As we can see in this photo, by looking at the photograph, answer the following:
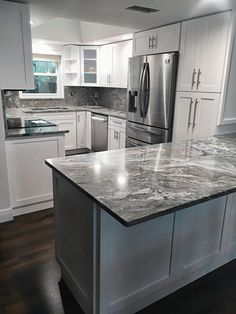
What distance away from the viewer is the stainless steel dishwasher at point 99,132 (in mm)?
4883

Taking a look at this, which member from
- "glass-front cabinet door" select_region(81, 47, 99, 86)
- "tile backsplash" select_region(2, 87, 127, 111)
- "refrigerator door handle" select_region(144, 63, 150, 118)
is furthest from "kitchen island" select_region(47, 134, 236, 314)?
"glass-front cabinet door" select_region(81, 47, 99, 86)

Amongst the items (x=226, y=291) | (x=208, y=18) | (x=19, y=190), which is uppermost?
(x=208, y=18)

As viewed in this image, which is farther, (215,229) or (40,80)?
(40,80)

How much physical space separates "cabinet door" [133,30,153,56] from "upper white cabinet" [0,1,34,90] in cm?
161

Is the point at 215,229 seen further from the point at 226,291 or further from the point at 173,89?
the point at 173,89

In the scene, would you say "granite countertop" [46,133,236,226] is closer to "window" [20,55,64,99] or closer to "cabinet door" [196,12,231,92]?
"cabinet door" [196,12,231,92]

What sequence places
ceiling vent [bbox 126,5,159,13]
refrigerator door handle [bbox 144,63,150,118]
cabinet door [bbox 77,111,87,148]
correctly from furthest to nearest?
cabinet door [bbox 77,111,87,148]
refrigerator door handle [bbox 144,63,150,118]
ceiling vent [bbox 126,5,159,13]

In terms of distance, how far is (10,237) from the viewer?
247 cm

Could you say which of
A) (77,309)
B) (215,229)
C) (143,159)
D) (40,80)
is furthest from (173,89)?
(40,80)

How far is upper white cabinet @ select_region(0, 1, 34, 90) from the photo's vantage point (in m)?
2.41

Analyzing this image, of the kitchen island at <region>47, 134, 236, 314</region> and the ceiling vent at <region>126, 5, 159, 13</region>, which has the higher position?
the ceiling vent at <region>126, 5, 159, 13</region>

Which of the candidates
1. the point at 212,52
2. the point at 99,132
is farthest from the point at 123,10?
the point at 99,132

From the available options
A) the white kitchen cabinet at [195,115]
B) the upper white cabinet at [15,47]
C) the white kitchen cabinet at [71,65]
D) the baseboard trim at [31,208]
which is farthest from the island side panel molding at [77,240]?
the white kitchen cabinet at [71,65]

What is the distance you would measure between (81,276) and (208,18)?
270cm
